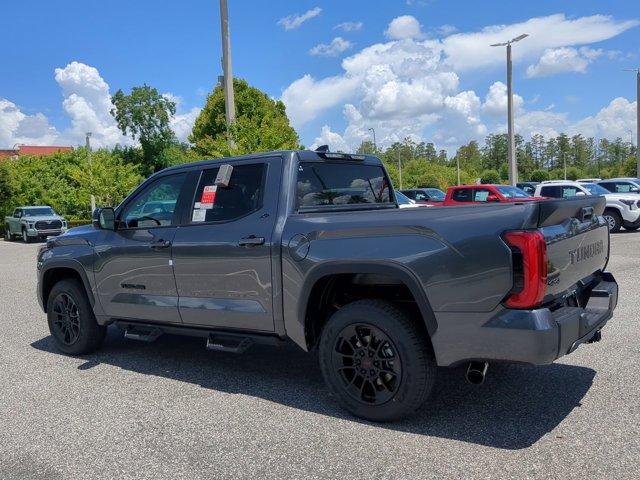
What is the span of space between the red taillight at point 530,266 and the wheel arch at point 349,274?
1.84 ft

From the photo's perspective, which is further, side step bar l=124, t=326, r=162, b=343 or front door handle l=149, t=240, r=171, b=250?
side step bar l=124, t=326, r=162, b=343

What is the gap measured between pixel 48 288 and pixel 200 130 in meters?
30.8

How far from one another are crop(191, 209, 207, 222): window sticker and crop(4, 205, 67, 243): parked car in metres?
23.1

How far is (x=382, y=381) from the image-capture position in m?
3.88

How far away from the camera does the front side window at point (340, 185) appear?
460 centimetres

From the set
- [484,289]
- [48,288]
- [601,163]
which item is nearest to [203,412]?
[484,289]

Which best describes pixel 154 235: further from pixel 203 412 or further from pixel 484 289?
pixel 484 289

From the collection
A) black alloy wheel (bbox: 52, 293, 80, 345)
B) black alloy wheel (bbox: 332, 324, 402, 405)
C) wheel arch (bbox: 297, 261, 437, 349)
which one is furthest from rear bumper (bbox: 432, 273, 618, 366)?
black alloy wheel (bbox: 52, 293, 80, 345)

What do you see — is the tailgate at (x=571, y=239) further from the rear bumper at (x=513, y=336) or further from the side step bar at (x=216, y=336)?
the side step bar at (x=216, y=336)

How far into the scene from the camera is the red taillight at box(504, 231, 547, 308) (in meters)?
3.22

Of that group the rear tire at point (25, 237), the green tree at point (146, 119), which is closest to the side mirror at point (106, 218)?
the rear tire at point (25, 237)

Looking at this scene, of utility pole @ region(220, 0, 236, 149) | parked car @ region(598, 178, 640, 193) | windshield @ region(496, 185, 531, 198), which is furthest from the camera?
parked car @ region(598, 178, 640, 193)

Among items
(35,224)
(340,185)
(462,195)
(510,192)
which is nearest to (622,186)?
(510,192)

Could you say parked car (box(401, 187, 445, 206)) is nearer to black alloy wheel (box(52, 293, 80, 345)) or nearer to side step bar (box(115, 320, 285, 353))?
black alloy wheel (box(52, 293, 80, 345))
